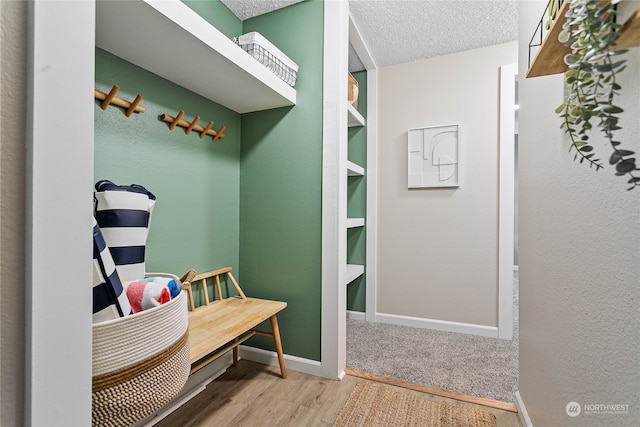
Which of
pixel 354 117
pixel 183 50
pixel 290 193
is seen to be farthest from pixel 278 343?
pixel 354 117

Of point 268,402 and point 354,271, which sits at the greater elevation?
point 354,271

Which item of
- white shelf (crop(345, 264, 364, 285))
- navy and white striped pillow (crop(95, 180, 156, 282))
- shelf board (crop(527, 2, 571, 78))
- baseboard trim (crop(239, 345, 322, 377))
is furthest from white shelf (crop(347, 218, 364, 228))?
shelf board (crop(527, 2, 571, 78))

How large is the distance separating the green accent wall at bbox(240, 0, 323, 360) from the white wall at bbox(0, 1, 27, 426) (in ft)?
4.68

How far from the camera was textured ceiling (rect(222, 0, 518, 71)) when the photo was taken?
196 cm

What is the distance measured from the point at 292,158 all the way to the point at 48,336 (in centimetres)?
153

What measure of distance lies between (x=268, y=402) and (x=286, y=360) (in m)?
0.34

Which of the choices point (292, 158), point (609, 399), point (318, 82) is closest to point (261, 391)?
point (292, 158)

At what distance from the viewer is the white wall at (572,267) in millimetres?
673

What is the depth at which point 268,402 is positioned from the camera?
1.54 meters

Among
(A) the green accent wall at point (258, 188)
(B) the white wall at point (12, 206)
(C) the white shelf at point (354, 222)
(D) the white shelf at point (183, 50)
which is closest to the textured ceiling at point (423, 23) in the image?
(A) the green accent wall at point (258, 188)

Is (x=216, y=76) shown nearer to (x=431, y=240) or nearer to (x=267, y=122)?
(x=267, y=122)

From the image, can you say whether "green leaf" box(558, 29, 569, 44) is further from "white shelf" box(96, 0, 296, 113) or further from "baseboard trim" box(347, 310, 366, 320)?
"baseboard trim" box(347, 310, 366, 320)

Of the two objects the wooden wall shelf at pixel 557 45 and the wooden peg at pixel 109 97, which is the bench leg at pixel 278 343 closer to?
the wooden peg at pixel 109 97

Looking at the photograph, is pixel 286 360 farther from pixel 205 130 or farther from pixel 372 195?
pixel 372 195
